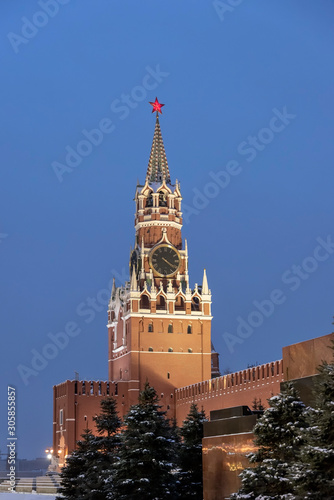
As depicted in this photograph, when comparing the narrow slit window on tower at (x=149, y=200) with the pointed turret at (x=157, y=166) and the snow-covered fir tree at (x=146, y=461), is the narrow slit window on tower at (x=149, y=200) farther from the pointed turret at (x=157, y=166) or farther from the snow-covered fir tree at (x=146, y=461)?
the snow-covered fir tree at (x=146, y=461)

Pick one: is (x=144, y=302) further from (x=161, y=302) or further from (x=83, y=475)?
(x=83, y=475)

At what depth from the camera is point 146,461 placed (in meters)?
28.7

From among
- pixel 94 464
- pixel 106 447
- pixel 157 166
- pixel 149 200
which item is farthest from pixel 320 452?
pixel 157 166

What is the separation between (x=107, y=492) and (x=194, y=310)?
120 feet

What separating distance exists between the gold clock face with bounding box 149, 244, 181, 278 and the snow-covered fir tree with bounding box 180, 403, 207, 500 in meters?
35.4

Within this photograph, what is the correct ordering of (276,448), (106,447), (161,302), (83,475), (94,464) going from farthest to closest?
(161,302)
(106,447)
(83,475)
(94,464)
(276,448)

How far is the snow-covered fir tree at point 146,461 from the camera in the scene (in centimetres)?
2852

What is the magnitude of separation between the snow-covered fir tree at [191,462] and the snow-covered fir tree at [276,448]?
9860 mm

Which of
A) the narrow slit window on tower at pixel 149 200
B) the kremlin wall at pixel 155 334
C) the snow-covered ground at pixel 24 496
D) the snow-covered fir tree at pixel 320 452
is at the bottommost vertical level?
the snow-covered ground at pixel 24 496

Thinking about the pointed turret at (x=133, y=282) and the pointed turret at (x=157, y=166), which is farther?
the pointed turret at (x=157, y=166)

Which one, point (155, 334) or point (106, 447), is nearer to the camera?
point (106, 447)

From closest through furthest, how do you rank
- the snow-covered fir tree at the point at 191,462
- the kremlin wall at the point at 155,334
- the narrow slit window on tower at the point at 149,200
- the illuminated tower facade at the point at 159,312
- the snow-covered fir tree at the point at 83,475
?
the snow-covered fir tree at the point at 191,462
the snow-covered fir tree at the point at 83,475
the kremlin wall at the point at 155,334
the illuminated tower facade at the point at 159,312
the narrow slit window on tower at the point at 149,200

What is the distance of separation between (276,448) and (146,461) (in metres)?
8.20

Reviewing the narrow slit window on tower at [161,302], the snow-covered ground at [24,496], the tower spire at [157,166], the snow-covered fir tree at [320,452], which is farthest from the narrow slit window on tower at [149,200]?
the snow-covered fir tree at [320,452]
